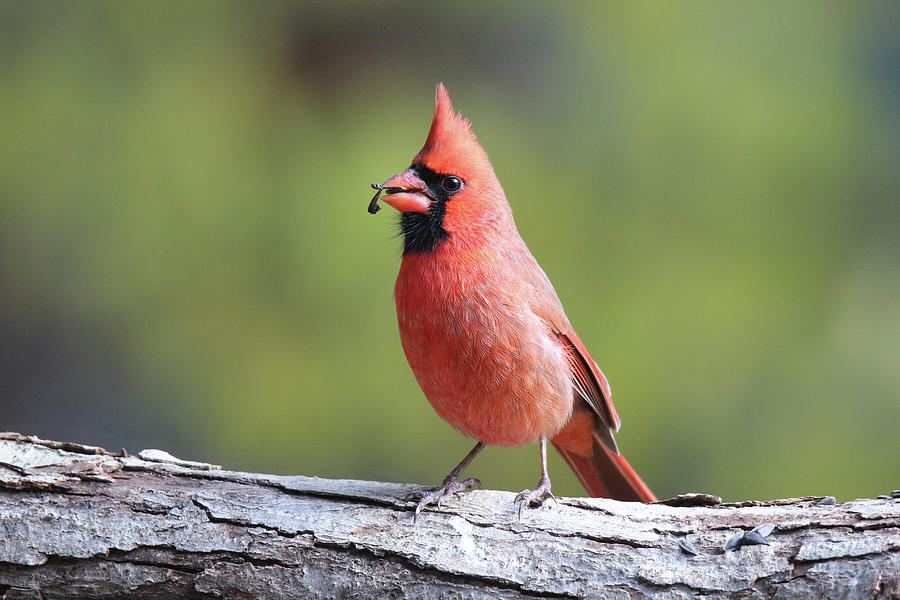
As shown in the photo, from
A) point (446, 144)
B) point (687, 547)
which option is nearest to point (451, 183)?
point (446, 144)

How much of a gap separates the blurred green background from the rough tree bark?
1.07 metres

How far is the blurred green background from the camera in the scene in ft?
11.3

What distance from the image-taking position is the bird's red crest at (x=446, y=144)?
8.71 ft

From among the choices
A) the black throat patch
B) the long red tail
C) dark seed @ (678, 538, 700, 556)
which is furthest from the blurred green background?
dark seed @ (678, 538, 700, 556)

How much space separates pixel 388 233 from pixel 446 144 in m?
0.79

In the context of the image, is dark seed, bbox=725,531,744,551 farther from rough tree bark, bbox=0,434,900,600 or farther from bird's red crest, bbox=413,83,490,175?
bird's red crest, bbox=413,83,490,175

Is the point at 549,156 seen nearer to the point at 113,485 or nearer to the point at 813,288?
the point at 813,288

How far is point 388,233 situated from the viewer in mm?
3400

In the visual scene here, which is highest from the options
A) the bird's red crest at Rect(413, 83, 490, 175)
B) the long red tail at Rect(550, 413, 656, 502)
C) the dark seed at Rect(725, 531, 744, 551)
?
the bird's red crest at Rect(413, 83, 490, 175)

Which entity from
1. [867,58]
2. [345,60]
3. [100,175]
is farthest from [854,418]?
[100,175]

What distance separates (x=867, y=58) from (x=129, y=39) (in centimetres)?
278

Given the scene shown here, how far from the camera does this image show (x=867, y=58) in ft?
11.8

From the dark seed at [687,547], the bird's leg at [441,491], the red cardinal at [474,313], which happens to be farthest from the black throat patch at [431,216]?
the dark seed at [687,547]

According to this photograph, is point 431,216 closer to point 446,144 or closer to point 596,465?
point 446,144
